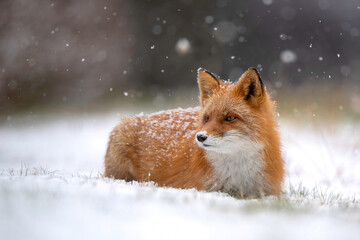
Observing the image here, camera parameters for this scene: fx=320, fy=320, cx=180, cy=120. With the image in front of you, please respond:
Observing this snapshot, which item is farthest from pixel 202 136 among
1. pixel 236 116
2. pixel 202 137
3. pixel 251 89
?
pixel 251 89

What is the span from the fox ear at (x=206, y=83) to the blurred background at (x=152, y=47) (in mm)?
5295

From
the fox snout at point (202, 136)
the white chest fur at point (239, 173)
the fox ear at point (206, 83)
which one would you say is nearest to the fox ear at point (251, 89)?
the fox ear at point (206, 83)

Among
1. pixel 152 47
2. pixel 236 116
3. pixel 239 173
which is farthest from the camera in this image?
pixel 152 47

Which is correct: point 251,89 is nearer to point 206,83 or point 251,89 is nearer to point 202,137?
point 206,83

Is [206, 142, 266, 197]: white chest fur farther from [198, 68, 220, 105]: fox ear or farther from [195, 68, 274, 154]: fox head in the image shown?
[198, 68, 220, 105]: fox ear

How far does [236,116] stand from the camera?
394cm

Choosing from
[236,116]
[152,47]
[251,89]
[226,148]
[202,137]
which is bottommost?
[226,148]

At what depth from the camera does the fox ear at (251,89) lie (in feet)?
13.1

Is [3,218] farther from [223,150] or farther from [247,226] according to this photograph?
[223,150]

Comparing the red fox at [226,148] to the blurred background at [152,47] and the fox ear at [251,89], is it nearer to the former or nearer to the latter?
the fox ear at [251,89]

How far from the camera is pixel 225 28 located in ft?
43.0

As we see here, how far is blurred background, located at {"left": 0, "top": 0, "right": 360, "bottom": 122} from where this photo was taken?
11484 millimetres

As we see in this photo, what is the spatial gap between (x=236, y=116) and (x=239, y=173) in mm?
734

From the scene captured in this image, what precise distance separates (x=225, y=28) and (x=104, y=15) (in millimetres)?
5327
